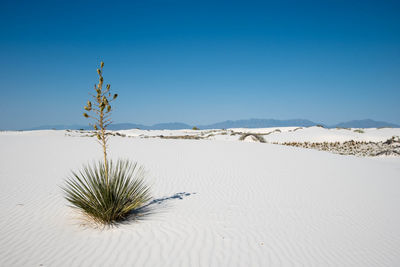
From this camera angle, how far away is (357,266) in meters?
3.24

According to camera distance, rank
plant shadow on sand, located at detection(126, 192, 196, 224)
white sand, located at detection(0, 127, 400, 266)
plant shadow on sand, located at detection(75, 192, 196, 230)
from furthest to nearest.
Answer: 1. plant shadow on sand, located at detection(126, 192, 196, 224)
2. plant shadow on sand, located at detection(75, 192, 196, 230)
3. white sand, located at detection(0, 127, 400, 266)

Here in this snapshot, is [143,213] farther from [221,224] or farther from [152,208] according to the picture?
[221,224]

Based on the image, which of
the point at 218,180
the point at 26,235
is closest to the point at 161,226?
the point at 26,235

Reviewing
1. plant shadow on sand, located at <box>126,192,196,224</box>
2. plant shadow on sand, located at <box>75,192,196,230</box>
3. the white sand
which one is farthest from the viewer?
plant shadow on sand, located at <box>126,192,196,224</box>

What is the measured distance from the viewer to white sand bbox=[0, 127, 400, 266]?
10.8ft

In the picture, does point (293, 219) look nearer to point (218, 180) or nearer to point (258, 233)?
point (258, 233)

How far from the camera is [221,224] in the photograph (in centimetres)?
433

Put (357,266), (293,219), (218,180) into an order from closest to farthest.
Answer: (357,266) < (293,219) < (218,180)

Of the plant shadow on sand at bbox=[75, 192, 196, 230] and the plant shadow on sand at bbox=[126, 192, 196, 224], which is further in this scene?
the plant shadow on sand at bbox=[126, 192, 196, 224]

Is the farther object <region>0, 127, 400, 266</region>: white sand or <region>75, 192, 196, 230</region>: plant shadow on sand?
<region>75, 192, 196, 230</region>: plant shadow on sand

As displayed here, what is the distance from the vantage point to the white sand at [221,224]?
130 inches

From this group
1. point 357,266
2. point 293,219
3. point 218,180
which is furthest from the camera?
point 218,180

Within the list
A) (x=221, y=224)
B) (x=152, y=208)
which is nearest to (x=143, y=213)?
(x=152, y=208)

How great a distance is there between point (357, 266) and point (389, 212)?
2995 millimetres
